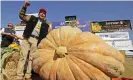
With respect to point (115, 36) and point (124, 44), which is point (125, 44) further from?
point (115, 36)

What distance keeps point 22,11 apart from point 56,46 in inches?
75.3

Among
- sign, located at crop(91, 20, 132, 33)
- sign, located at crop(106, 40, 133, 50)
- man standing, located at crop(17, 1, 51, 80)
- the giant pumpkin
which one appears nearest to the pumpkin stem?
the giant pumpkin

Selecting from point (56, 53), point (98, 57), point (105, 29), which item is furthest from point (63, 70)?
point (105, 29)

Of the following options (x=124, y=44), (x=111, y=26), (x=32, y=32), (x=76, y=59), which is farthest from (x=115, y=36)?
(x=76, y=59)

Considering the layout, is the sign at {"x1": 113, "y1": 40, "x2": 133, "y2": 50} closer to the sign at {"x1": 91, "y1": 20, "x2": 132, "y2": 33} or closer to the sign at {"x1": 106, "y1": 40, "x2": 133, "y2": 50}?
the sign at {"x1": 106, "y1": 40, "x2": 133, "y2": 50}

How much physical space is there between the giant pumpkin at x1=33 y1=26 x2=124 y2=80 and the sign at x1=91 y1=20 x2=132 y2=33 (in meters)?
7.14

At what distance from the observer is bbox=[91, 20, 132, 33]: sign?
34.6 ft

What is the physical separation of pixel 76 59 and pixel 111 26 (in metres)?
8.04

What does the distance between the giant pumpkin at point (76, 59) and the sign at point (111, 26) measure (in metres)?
7.14

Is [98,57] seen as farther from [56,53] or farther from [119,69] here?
[56,53]

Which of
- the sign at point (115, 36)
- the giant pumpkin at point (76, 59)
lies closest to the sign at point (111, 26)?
the sign at point (115, 36)

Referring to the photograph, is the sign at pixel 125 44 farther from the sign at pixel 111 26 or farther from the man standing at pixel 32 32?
the man standing at pixel 32 32

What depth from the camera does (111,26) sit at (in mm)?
10930

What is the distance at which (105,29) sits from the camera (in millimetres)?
11000
